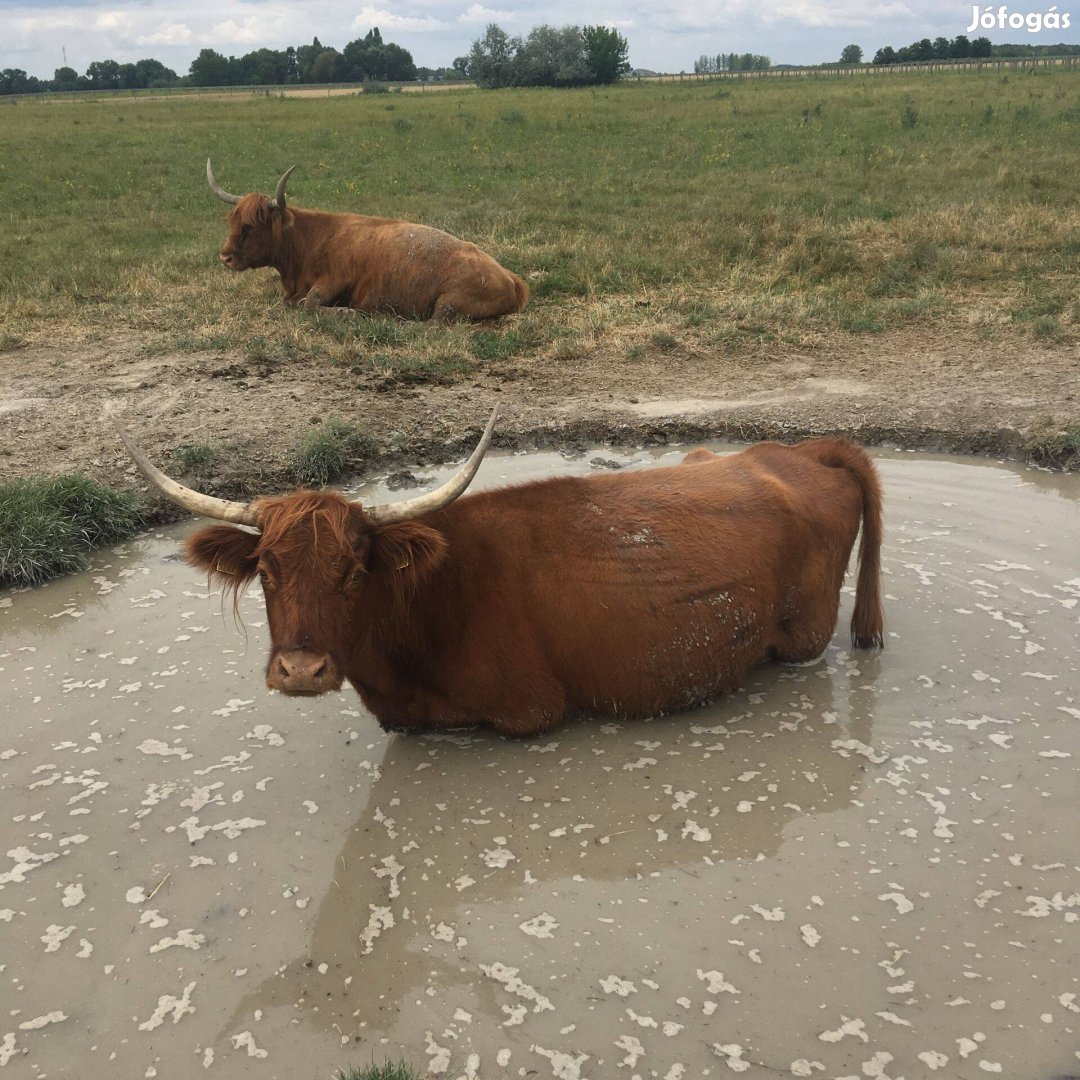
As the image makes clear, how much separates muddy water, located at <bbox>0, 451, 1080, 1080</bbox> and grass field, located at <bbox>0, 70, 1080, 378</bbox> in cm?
487

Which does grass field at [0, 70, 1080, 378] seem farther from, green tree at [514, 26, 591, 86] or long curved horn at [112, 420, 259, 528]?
green tree at [514, 26, 591, 86]

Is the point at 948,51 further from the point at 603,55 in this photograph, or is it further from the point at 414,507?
the point at 414,507

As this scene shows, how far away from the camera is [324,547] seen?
3555 millimetres

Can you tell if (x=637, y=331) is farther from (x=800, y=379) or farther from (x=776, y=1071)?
(x=776, y=1071)

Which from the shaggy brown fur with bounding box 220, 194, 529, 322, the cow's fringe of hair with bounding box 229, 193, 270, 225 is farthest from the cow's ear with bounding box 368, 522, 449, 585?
the cow's fringe of hair with bounding box 229, 193, 270, 225

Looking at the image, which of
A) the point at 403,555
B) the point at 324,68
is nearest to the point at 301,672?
the point at 403,555

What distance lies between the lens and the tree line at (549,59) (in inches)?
2677

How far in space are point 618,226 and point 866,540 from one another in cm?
984

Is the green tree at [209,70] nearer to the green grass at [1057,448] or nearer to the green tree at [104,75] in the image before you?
the green tree at [104,75]

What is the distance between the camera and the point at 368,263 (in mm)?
10711

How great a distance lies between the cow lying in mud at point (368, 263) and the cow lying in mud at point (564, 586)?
6144mm

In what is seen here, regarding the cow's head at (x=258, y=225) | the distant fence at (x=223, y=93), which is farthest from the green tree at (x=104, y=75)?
the cow's head at (x=258, y=225)

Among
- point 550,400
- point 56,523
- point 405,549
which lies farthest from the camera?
point 550,400

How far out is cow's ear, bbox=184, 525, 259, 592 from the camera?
12.4ft
